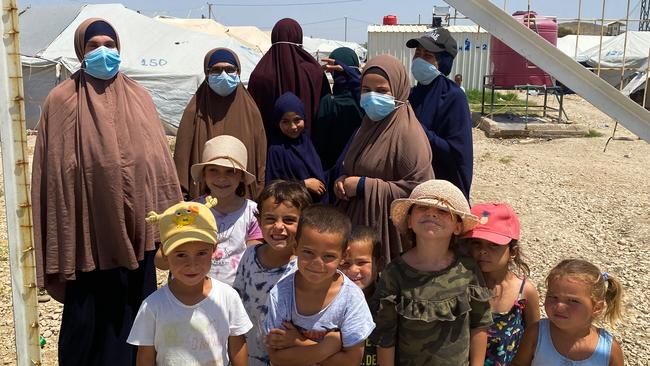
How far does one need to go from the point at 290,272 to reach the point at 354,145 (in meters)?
0.75

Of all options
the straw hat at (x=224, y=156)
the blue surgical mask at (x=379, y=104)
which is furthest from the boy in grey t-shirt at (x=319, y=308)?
the blue surgical mask at (x=379, y=104)

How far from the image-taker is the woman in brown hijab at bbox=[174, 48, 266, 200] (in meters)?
2.98

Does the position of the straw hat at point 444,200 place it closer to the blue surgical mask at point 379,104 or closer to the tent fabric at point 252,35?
the blue surgical mask at point 379,104

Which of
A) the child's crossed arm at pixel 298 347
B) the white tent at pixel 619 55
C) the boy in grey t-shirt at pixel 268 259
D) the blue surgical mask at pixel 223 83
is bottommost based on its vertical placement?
the child's crossed arm at pixel 298 347

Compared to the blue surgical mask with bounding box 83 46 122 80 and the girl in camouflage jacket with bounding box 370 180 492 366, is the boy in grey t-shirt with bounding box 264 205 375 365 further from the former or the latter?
the blue surgical mask with bounding box 83 46 122 80

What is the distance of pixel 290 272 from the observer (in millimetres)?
2303

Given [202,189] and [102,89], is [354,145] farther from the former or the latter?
[102,89]

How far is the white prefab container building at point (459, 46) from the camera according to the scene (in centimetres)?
1858

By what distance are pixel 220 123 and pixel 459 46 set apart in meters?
18.0

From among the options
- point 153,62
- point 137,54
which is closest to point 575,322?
point 153,62

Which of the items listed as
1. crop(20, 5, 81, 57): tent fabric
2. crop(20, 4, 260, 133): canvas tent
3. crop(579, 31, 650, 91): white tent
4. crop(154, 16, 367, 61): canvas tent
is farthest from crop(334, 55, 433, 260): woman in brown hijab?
crop(579, 31, 650, 91): white tent

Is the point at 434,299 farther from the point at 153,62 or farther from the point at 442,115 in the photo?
the point at 153,62

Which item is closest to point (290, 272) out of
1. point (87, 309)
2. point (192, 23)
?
point (87, 309)

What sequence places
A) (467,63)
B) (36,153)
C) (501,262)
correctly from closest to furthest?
(501,262) → (36,153) → (467,63)
